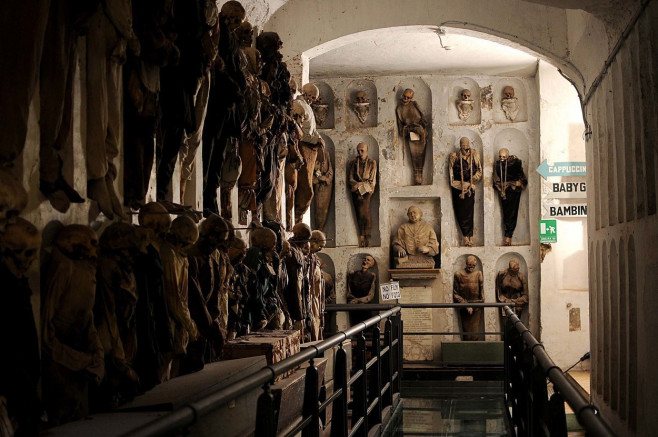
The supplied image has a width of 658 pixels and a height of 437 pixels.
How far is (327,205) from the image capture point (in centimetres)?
1680

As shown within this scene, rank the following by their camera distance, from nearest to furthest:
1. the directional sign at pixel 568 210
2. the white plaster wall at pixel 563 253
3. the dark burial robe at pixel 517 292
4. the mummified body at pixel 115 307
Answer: the mummified body at pixel 115 307
the white plaster wall at pixel 563 253
the directional sign at pixel 568 210
the dark burial robe at pixel 517 292

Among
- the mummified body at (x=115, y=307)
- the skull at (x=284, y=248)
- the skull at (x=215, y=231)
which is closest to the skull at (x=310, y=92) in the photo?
the skull at (x=284, y=248)

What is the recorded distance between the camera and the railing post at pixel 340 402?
5500mm

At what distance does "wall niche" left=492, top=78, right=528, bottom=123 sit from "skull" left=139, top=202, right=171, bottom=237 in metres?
12.4

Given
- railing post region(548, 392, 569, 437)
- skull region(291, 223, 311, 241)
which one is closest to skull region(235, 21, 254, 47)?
skull region(291, 223, 311, 241)

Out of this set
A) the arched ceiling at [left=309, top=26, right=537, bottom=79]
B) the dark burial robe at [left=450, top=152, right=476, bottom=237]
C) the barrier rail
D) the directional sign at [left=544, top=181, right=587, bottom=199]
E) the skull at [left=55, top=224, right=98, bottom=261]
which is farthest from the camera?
the dark burial robe at [left=450, top=152, right=476, bottom=237]

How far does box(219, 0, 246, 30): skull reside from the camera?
21.9 feet

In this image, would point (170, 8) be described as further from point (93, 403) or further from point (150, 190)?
point (93, 403)

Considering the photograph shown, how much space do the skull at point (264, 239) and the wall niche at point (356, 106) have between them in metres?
9.75

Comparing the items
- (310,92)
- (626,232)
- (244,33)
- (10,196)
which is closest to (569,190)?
(310,92)

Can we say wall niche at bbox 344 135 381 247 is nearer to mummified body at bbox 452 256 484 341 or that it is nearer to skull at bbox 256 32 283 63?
mummified body at bbox 452 256 484 341

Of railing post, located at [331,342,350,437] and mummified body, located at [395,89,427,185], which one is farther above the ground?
mummified body, located at [395,89,427,185]

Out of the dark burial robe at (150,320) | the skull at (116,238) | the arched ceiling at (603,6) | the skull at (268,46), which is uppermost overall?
the arched ceiling at (603,6)

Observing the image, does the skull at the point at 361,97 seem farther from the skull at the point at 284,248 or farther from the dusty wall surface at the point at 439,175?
the skull at the point at 284,248
